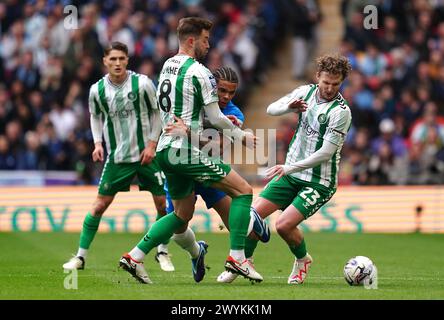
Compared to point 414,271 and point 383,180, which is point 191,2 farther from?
point 414,271

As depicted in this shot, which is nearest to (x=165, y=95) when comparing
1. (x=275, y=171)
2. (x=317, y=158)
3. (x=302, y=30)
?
(x=275, y=171)

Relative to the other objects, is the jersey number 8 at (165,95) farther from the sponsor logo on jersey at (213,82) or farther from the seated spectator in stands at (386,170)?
the seated spectator in stands at (386,170)

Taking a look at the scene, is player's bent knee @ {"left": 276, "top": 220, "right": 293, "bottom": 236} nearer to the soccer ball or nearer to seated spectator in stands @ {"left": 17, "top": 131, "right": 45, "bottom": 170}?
the soccer ball

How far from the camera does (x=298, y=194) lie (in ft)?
35.4

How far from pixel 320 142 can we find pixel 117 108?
282 cm

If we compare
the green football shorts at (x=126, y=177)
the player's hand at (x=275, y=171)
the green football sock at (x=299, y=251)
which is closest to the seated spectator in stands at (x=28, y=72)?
the green football shorts at (x=126, y=177)

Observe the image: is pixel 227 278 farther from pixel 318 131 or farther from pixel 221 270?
pixel 318 131

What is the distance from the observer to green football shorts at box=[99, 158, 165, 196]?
1247 centimetres

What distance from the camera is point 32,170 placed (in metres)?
20.7

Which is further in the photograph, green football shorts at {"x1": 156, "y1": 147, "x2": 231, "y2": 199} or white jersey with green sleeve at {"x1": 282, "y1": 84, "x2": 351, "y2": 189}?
white jersey with green sleeve at {"x1": 282, "y1": 84, "x2": 351, "y2": 189}

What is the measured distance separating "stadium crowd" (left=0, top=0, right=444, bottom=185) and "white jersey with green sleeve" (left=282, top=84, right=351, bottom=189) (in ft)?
29.6

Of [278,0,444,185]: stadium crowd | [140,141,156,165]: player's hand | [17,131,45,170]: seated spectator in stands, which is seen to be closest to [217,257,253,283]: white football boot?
[140,141,156,165]: player's hand

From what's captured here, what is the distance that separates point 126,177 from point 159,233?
2519 millimetres

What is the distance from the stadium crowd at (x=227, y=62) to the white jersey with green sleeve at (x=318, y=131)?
9.03 m
